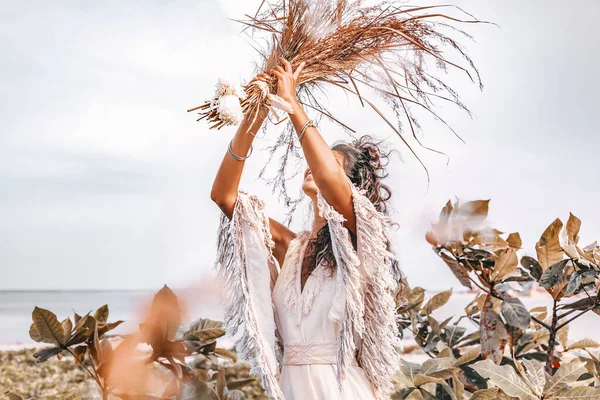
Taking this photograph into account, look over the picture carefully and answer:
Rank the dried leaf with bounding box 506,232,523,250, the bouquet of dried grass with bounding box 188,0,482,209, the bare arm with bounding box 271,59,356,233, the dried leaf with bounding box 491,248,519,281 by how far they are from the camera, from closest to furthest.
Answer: the bare arm with bounding box 271,59,356,233 → the bouquet of dried grass with bounding box 188,0,482,209 → the dried leaf with bounding box 491,248,519,281 → the dried leaf with bounding box 506,232,523,250

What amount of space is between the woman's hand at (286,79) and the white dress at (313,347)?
43cm

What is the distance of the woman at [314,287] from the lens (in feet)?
4.42

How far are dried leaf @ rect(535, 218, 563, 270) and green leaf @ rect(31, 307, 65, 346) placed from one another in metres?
1.34

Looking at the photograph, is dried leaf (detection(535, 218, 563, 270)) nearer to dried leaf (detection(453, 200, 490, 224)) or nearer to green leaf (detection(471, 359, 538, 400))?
dried leaf (detection(453, 200, 490, 224))

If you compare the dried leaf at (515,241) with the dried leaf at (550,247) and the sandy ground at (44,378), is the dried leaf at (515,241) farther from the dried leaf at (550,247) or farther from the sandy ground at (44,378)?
the sandy ground at (44,378)

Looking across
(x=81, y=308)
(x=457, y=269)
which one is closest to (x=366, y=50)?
(x=457, y=269)

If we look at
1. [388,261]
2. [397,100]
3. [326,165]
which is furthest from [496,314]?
[326,165]

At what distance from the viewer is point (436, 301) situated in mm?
2041

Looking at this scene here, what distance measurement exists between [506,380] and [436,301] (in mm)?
589

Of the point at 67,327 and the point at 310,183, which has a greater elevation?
the point at 310,183

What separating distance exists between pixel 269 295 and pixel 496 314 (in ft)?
2.49

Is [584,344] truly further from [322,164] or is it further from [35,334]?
[35,334]

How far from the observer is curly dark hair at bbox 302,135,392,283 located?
150cm

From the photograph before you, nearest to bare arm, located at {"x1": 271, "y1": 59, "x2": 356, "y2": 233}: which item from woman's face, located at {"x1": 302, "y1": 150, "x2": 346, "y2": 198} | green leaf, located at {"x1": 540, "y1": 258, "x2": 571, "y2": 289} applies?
woman's face, located at {"x1": 302, "y1": 150, "x2": 346, "y2": 198}
